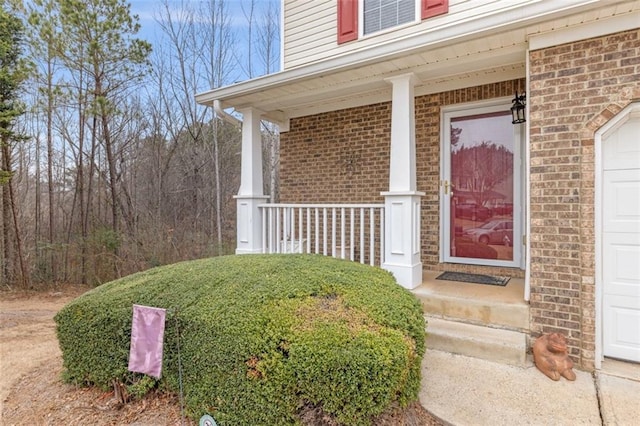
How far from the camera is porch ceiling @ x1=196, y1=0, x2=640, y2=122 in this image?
3037 mm

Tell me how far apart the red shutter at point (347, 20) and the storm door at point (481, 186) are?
2026 millimetres

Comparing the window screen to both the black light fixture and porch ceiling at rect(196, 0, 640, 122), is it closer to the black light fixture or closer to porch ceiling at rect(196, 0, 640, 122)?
porch ceiling at rect(196, 0, 640, 122)

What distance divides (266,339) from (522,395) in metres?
1.97

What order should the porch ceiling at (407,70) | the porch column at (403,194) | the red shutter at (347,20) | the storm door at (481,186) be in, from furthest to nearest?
the red shutter at (347,20) → the storm door at (481,186) → the porch column at (403,194) → the porch ceiling at (407,70)

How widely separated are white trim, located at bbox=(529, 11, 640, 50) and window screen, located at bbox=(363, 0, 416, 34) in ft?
7.86

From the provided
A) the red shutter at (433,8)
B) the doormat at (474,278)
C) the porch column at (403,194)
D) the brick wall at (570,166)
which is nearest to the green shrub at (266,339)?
the porch column at (403,194)

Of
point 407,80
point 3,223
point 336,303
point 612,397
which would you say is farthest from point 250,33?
point 612,397

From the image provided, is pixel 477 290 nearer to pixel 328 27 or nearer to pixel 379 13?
pixel 379 13

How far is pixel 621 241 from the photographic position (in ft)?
9.66

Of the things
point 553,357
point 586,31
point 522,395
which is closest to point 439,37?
point 586,31

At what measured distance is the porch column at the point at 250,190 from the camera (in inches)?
194

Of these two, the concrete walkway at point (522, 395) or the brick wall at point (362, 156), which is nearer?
the concrete walkway at point (522, 395)

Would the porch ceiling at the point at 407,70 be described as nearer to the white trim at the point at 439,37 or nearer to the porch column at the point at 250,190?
the white trim at the point at 439,37

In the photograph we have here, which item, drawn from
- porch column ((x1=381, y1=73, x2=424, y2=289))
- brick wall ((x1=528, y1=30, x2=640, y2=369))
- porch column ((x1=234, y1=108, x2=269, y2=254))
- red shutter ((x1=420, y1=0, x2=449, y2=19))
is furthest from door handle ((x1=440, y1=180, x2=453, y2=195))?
porch column ((x1=234, y1=108, x2=269, y2=254))
